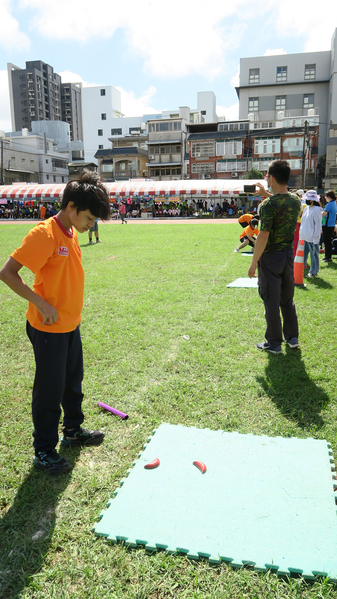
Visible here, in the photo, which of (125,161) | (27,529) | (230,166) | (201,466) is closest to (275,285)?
(201,466)

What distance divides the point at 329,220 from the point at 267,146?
162 feet

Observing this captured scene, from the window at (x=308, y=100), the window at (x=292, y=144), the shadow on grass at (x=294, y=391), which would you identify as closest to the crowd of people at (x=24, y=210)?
the window at (x=292, y=144)

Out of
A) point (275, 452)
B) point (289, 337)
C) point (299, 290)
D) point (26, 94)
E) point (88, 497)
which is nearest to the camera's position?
point (88, 497)

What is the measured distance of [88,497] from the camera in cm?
261

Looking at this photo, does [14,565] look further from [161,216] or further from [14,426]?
[161,216]

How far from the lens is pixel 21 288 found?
7.98ft

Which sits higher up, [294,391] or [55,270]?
[55,270]

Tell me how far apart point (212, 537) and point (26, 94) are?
130 metres

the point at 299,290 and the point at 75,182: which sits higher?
the point at 75,182

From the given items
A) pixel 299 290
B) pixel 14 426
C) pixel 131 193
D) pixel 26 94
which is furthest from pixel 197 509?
pixel 26 94

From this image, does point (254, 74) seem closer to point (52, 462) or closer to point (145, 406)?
point (145, 406)

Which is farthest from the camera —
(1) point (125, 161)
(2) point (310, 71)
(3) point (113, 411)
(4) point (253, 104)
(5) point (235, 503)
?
(4) point (253, 104)

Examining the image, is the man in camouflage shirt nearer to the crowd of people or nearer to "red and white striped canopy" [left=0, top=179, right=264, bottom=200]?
"red and white striped canopy" [left=0, top=179, right=264, bottom=200]

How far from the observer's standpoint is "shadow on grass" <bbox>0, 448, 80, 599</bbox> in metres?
2.07
